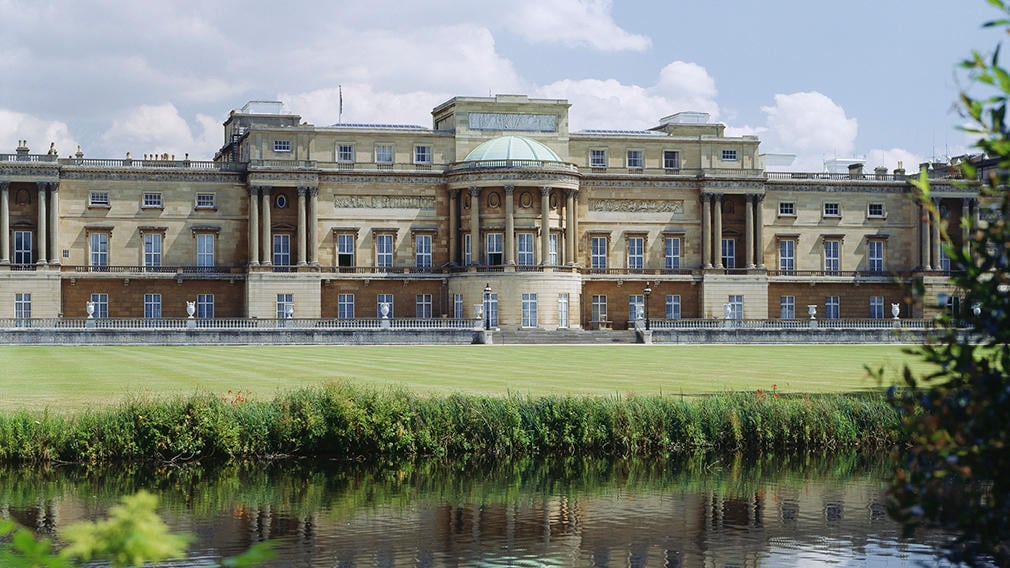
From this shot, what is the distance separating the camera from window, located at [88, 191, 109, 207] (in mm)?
77994

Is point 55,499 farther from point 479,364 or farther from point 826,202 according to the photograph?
point 826,202

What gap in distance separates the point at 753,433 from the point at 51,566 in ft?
72.4

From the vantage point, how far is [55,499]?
21.8 m

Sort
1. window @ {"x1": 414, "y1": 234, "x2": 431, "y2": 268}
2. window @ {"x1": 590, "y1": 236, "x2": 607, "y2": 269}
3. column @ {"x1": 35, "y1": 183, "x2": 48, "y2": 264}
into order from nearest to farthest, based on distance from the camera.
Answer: column @ {"x1": 35, "y1": 183, "x2": 48, "y2": 264}
window @ {"x1": 414, "y1": 234, "x2": 431, "y2": 268}
window @ {"x1": 590, "y1": 236, "x2": 607, "y2": 269}

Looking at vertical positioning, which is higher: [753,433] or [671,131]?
[671,131]

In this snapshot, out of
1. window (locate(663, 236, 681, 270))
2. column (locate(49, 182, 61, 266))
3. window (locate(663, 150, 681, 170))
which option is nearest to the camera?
column (locate(49, 182, 61, 266))

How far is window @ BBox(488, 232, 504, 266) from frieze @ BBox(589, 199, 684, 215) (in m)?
7.17

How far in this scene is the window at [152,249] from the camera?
7888cm

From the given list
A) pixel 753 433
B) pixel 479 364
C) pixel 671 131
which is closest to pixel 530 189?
pixel 671 131

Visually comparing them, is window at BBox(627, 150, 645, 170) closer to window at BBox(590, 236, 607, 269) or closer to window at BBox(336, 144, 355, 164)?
window at BBox(590, 236, 607, 269)

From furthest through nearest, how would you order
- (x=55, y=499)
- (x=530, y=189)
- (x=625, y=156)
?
(x=625, y=156) < (x=530, y=189) < (x=55, y=499)

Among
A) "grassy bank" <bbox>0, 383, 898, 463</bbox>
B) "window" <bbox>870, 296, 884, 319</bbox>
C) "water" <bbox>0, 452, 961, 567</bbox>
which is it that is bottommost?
"water" <bbox>0, 452, 961, 567</bbox>

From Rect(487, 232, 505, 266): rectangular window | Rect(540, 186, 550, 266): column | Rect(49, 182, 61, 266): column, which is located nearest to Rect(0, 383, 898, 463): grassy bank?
Rect(540, 186, 550, 266): column

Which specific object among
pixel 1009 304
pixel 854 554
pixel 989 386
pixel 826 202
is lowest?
pixel 854 554
